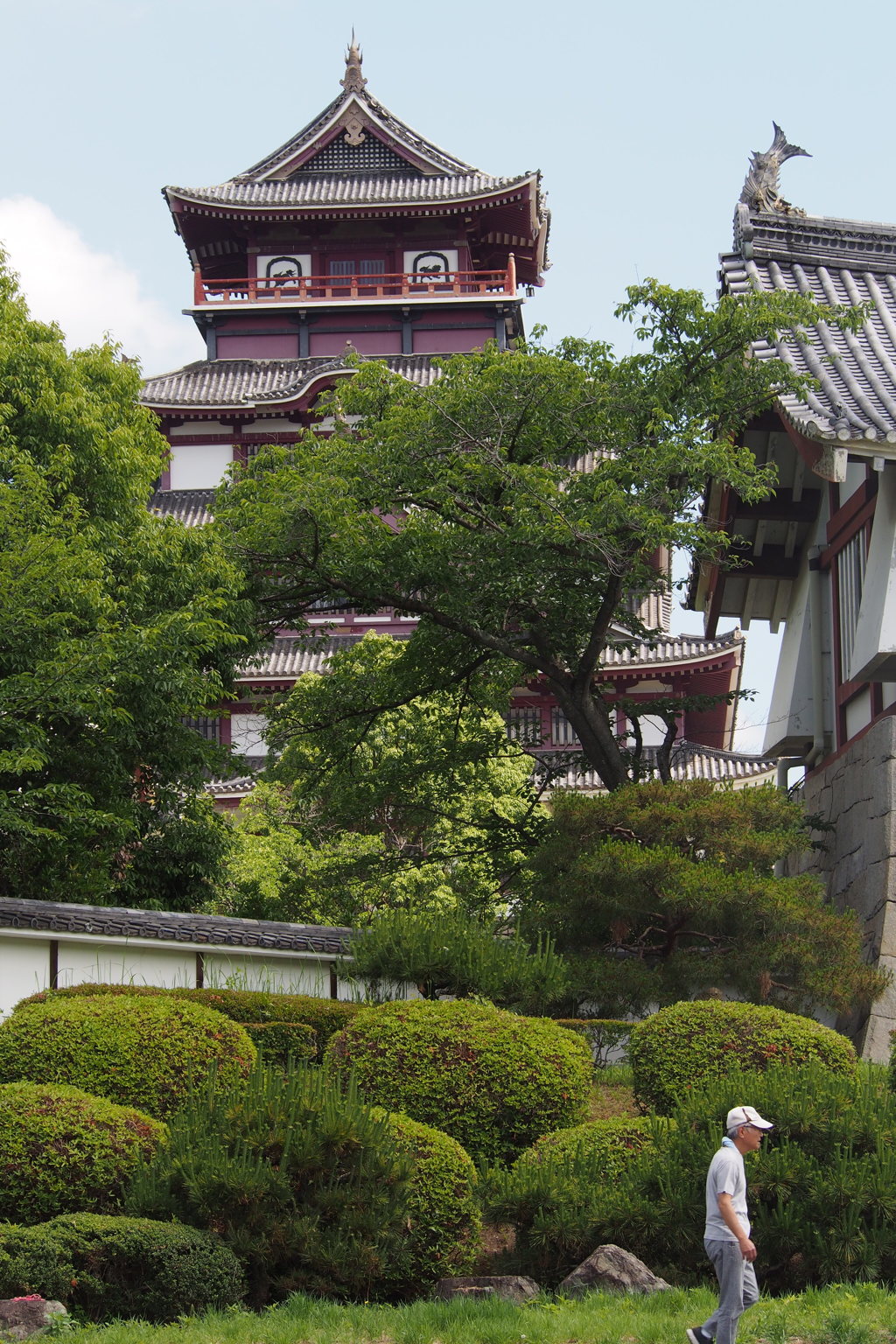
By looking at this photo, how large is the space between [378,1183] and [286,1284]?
73 cm

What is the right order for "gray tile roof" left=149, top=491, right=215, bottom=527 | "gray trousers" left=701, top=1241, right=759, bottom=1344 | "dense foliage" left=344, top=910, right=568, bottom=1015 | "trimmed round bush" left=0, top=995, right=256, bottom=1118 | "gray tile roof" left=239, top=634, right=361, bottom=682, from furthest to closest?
"gray tile roof" left=149, top=491, right=215, bottom=527 → "gray tile roof" left=239, top=634, right=361, bottom=682 → "dense foliage" left=344, top=910, right=568, bottom=1015 → "trimmed round bush" left=0, top=995, right=256, bottom=1118 → "gray trousers" left=701, top=1241, right=759, bottom=1344

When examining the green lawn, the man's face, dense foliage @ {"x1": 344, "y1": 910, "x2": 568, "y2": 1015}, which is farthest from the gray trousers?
dense foliage @ {"x1": 344, "y1": 910, "x2": 568, "y2": 1015}

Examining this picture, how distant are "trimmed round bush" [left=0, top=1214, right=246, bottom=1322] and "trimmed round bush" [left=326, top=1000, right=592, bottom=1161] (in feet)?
7.40

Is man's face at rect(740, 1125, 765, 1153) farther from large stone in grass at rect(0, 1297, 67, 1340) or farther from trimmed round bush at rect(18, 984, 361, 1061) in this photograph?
trimmed round bush at rect(18, 984, 361, 1061)

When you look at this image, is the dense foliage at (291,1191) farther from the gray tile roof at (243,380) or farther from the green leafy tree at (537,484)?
the gray tile roof at (243,380)

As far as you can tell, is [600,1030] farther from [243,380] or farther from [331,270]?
[331,270]

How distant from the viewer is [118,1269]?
7828 mm

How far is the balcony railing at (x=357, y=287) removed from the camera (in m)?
43.3

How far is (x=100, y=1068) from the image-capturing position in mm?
9961

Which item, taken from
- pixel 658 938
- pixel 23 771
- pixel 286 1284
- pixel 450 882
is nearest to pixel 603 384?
pixel 658 938

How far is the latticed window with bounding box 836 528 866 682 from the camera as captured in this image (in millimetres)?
15977

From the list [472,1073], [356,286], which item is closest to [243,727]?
[356,286]

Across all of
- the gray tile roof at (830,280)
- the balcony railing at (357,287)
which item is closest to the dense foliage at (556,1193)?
the gray tile roof at (830,280)

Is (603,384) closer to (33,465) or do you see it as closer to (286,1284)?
(33,465)
